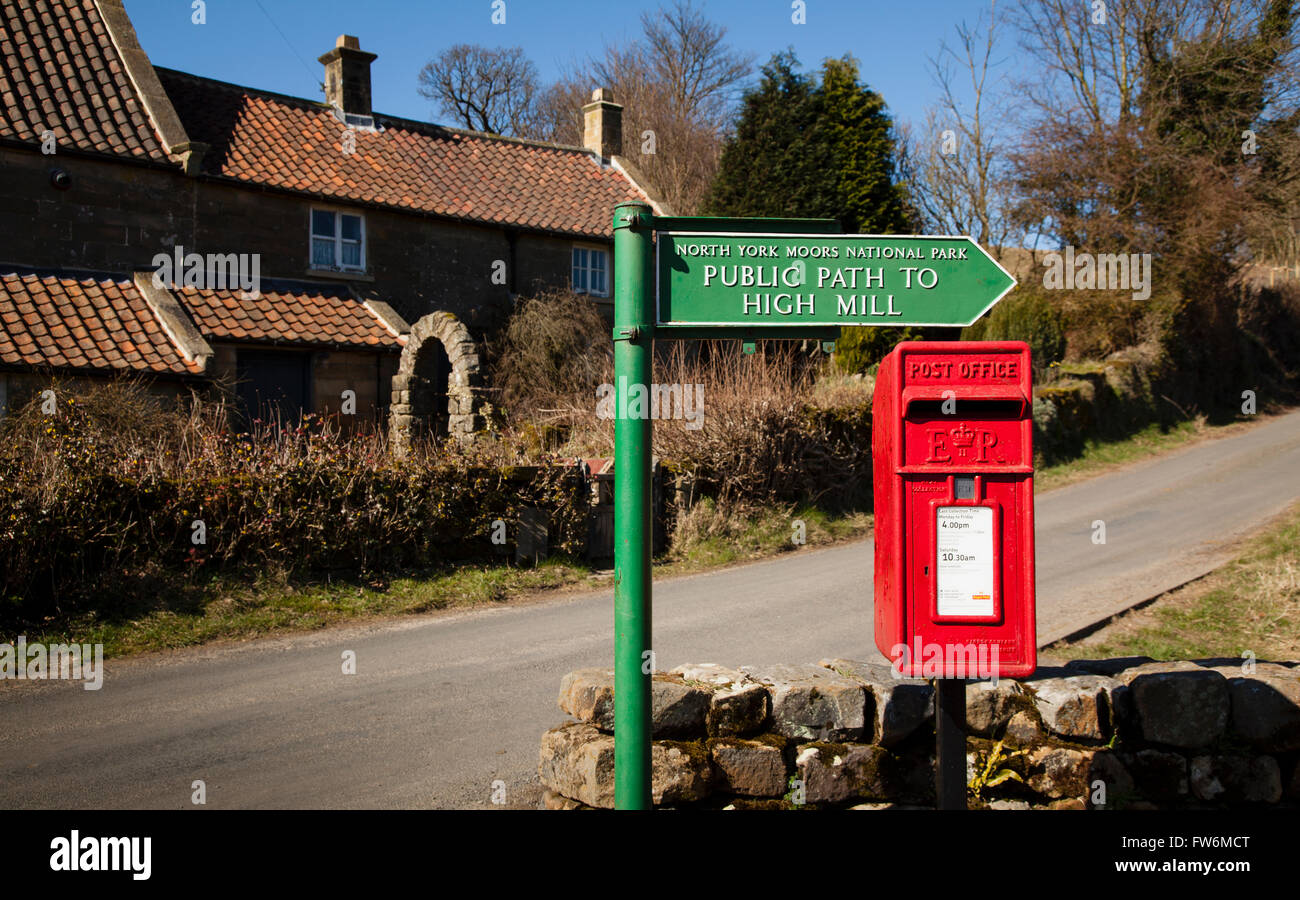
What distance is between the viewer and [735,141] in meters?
23.2

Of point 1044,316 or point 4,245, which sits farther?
point 1044,316

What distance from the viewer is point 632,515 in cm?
318

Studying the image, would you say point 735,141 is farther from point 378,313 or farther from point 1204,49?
point 1204,49

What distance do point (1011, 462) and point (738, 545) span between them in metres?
9.35

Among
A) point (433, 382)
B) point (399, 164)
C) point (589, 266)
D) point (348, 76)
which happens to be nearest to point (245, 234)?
point (399, 164)

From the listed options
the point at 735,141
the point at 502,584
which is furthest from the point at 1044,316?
the point at 502,584

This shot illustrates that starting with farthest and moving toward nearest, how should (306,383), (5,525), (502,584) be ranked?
(306,383), (502,584), (5,525)

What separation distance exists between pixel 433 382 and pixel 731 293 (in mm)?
13964

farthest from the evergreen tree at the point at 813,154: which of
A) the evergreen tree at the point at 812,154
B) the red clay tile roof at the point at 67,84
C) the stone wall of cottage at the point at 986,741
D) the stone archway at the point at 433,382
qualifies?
the stone wall of cottage at the point at 986,741

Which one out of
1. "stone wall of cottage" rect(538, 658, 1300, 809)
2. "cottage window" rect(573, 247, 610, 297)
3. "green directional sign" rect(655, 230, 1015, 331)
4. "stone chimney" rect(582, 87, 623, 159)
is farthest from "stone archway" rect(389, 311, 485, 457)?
"green directional sign" rect(655, 230, 1015, 331)

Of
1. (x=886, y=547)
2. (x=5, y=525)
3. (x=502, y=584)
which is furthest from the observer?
(x=502, y=584)

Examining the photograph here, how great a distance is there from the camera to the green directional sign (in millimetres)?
3271

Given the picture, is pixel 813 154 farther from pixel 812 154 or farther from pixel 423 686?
pixel 423 686

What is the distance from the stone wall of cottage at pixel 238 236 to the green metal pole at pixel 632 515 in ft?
51.1
